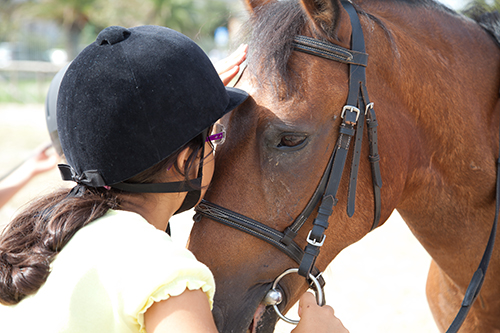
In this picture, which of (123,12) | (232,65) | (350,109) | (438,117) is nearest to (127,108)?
(232,65)

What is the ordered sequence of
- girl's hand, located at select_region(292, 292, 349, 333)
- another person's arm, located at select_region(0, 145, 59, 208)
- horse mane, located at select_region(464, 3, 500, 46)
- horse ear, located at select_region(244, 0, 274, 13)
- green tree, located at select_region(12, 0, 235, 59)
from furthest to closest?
green tree, located at select_region(12, 0, 235, 59) < another person's arm, located at select_region(0, 145, 59, 208) < horse mane, located at select_region(464, 3, 500, 46) < horse ear, located at select_region(244, 0, 274, 13) < girl's hand, located at select_region(292, 292, 349, 333)

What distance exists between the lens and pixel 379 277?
5.20m

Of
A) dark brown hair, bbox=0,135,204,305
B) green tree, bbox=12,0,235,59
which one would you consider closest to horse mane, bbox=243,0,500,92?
dark brown hair, bbox=0,135,204,305

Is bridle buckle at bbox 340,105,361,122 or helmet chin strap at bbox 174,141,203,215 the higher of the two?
bridle buckle at bbox 340,105,361,122

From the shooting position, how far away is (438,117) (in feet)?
6.26

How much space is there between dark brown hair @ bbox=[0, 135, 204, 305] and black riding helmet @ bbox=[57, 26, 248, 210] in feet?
0.19

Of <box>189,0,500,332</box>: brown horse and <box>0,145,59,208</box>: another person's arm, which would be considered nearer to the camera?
<box>189,0,500,332</box>: brown horse

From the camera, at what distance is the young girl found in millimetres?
1090

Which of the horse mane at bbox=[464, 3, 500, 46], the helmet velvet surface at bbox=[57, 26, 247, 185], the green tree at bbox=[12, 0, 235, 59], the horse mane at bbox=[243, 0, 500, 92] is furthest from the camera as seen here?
the green tree at bbox=[12, 0, 235, 59]

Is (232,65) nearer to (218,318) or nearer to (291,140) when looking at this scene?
(291,140)

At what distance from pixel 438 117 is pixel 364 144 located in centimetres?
41

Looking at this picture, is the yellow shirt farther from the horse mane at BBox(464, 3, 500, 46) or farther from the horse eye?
the horse mane at BBox(464, 3, 500, 46)

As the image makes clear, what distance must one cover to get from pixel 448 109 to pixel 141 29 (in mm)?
1329

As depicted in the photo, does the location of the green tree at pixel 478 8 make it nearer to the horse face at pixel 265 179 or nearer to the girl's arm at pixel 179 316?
the horse face at pixel 265 179
